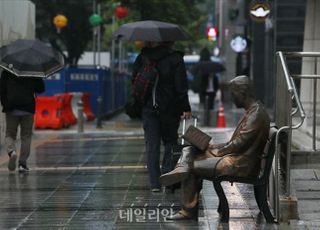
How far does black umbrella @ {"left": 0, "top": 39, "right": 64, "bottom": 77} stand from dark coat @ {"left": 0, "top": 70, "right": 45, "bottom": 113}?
0.22m

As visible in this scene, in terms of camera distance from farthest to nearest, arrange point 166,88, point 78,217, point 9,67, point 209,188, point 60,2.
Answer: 1. point 60,2
2. point 9,67
3. point 209,188
4. point 166,88
5. point 78,217

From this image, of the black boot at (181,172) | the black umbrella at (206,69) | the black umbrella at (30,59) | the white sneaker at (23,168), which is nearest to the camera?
the black boot at (181,172)

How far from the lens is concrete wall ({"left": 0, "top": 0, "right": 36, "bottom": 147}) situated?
1517cm

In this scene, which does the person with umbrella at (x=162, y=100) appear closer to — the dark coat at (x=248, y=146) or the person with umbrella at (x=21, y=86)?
the dark coat at (x=248, y=146)

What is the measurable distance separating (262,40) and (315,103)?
21.7m

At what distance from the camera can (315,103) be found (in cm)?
1002

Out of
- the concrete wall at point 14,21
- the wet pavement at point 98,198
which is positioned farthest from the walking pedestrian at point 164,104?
the concrete wall at point 14,21

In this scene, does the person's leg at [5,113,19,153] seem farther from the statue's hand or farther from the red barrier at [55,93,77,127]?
the red barrier at [55,93,77,127]

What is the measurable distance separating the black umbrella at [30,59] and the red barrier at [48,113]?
905 cm

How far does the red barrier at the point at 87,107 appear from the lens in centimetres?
2450

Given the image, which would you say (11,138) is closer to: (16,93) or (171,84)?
(16,93)

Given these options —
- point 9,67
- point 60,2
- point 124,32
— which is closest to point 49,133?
point 9,67

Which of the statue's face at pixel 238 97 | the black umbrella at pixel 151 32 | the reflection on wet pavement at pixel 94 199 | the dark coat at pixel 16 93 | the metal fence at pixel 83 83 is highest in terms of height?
the black umbrella at pixel 151 32

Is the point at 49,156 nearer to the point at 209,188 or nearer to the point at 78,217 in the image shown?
the point at 209,188
